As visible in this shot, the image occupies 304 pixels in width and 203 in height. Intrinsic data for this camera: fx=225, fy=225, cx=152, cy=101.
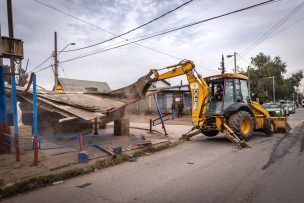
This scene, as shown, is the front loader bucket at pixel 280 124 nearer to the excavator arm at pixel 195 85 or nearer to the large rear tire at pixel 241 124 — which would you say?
the large rear tire at pixel 241 124

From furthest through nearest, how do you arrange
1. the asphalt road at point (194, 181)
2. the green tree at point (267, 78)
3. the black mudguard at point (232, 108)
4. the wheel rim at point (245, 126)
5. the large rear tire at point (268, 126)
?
the green tree at point (267, 78) → the large rear tire at point (268, 126) → the wheel rim at point (245, 126) → the black mudguard at point (232, 108) → the asphalt road at point (194, 181)

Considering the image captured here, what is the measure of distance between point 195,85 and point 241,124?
2408 mm

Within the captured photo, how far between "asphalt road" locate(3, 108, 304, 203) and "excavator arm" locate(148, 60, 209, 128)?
231 cm

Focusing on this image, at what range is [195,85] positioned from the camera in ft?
31.0

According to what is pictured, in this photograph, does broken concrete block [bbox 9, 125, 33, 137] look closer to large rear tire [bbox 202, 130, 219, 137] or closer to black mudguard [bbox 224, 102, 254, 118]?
black mudguard [bbox 224, 102, 254, 118]

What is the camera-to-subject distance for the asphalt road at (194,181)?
13.3 feet

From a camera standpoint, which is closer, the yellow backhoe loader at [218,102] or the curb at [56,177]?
the curb at [56,177]

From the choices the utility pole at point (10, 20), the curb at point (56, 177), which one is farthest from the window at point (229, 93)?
the utility pole at point (10, 20)

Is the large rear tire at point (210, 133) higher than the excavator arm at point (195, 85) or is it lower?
lower

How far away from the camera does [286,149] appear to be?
7.73m

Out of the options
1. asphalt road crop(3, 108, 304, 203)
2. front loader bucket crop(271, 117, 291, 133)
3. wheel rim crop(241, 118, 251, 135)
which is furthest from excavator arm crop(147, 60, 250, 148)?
A: front loader bucket crop(271, 117, 291, 133)

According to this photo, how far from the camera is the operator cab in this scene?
9.28 m

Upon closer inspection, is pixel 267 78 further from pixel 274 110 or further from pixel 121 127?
pixel 121 127

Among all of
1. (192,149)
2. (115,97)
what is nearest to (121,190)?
(192,149)
